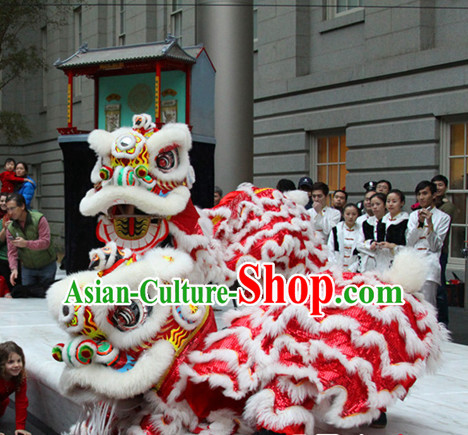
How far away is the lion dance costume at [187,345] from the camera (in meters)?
3.29

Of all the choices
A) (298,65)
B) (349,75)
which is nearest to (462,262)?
Result: (349,75)

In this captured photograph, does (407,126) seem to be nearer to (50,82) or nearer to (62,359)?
(62,359)

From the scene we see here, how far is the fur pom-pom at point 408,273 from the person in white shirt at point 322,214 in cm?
543

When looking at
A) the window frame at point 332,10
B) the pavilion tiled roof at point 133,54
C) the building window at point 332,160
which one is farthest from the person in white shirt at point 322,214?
the window frame at point 332,10

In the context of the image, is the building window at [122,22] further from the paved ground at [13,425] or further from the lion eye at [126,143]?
the lion eye at [126,143]

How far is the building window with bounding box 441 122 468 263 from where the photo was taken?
36.9 ft

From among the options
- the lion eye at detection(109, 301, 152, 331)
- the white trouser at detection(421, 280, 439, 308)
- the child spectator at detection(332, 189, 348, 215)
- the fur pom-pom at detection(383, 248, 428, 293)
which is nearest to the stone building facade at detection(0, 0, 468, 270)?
the child spectator at detection(332, 189, 348, 215)

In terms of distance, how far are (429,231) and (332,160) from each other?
662 centimetres

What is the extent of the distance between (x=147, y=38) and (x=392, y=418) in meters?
17.5

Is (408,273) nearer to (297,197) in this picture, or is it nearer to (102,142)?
(102,142)

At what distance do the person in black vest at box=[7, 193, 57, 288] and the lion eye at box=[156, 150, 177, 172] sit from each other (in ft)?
18.2

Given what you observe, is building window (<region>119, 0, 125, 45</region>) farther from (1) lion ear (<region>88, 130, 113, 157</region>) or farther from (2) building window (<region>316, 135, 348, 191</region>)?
(1) lion ear (<region>88, 130, 113, 157</region>)

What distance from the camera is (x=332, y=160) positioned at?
13969 mm

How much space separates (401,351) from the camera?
3398mm
